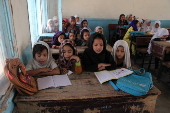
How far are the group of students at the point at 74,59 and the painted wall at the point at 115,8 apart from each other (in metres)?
4.33

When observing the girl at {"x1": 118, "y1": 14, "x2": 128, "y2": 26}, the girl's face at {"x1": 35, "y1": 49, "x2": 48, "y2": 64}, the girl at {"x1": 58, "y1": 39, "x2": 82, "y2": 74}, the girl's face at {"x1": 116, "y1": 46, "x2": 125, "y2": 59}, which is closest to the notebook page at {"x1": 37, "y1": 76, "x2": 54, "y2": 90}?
the girl's face at {"x1": 35, "y1": 49, "x2": 48, "y2": 64}

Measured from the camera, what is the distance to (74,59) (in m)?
1.67

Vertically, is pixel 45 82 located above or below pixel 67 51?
below

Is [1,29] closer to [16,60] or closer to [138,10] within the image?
[16,60]

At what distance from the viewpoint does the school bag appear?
0.99 metres

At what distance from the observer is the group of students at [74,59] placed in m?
1.48

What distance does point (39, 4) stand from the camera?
3.08 m

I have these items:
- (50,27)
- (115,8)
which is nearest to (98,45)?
(50,27)

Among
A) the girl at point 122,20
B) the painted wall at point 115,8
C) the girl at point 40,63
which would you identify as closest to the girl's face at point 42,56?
the girl at point 40,63

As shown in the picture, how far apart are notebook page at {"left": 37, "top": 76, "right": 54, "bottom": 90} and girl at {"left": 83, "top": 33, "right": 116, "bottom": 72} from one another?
463 millimetres

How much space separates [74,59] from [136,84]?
0.76 metres

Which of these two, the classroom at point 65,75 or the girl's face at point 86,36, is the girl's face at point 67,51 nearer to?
the classroom at point 65,75

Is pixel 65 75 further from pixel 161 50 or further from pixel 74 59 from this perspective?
pixel 161 50

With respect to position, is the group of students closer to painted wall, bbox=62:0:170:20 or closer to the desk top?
the desk top
